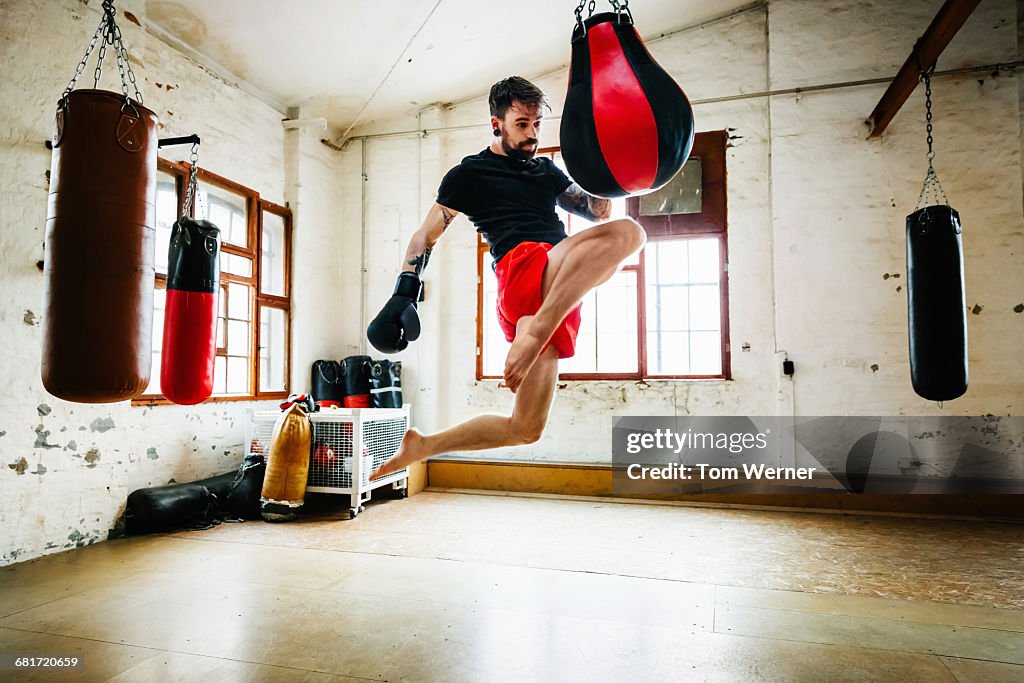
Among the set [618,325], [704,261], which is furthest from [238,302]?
[704,261]

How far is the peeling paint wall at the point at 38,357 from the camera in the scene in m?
3.54

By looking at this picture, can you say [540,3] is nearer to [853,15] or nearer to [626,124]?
[853,15]

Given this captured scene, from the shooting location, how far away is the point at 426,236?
7.13ft

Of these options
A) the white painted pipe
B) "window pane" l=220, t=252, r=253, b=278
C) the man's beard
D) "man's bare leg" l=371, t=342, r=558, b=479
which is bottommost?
"man's bare leg" l=371, t=342, r=558, b=479

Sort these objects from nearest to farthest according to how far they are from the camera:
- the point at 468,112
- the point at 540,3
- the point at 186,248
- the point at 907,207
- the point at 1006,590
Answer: the point at 186,248
the point at 1006,590
the point at 540,3
the point at 907,207
the point at 468,112

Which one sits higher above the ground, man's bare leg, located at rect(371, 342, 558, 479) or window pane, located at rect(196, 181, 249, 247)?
window pane, located at rect(196, 181, 249, 247)

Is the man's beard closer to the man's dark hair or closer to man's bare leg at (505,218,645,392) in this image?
the man's dark hair

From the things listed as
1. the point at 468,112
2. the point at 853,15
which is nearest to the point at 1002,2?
the point at 853,15

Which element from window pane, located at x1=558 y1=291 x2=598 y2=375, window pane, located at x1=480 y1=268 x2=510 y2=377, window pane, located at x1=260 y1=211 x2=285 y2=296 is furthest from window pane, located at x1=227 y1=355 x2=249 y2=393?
window pane, located at x1=558 y1=291 x2=598 y2=375

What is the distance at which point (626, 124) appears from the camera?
1.62 meters

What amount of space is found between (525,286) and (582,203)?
0.46 metres

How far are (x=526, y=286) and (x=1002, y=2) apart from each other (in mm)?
5850

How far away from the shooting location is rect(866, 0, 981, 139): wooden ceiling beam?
367 cm

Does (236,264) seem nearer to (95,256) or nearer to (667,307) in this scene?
(95,256)
